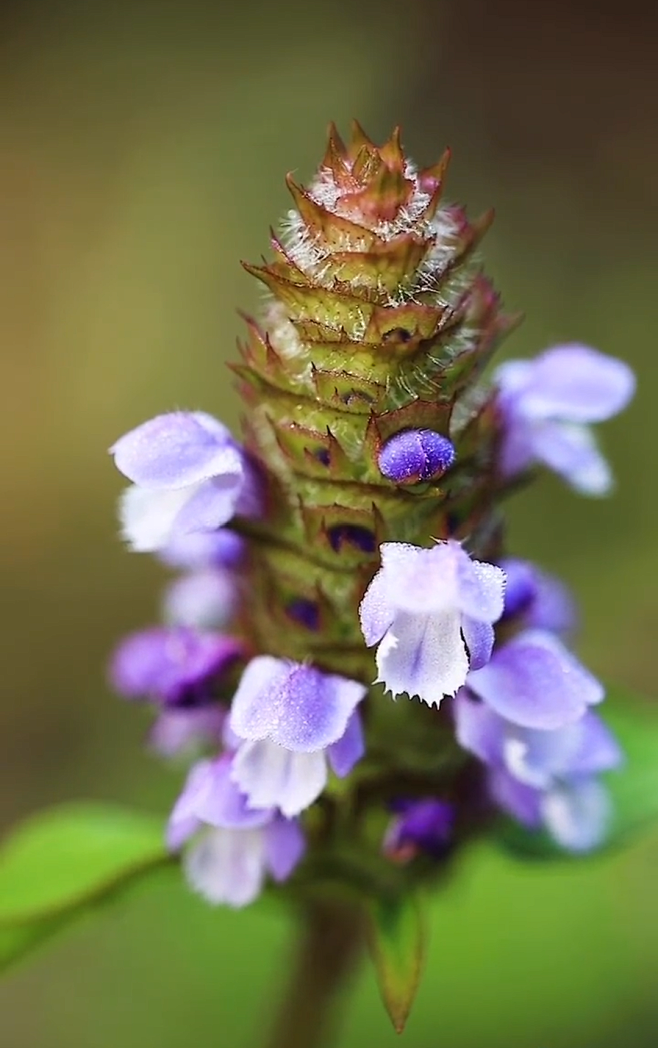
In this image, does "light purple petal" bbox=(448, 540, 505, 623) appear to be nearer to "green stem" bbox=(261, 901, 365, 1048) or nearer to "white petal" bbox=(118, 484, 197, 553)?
"white petal" bbox=(118, 484, 197, 553)

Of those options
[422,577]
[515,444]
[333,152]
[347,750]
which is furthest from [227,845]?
[333,152]

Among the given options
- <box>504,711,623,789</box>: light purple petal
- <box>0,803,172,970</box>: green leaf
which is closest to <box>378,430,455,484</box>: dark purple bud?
<box>504,711,623,789</box>: light purple petal

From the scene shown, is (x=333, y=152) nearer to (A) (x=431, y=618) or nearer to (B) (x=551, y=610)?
(A) (x=431, y=618)

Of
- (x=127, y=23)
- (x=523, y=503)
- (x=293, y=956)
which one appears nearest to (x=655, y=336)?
(x=523, y=503)

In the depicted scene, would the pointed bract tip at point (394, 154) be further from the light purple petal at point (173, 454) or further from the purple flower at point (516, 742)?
the purple flower at point (516, 742)

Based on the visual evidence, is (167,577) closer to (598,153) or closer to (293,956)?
(293,956)

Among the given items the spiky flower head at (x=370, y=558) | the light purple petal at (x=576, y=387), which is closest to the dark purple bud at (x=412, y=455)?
the spiky flower head at (x=370, y=558)
